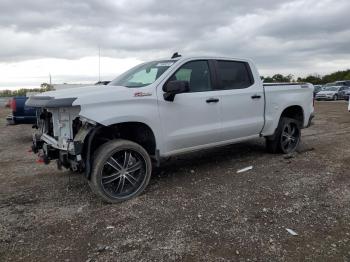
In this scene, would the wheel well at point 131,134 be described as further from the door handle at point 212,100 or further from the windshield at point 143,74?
the door handle at point 212,100

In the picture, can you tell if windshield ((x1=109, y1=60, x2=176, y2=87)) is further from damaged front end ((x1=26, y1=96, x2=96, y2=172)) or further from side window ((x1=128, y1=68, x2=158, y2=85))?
damaged front end ((x1=26, y1=96, x2=96, y2=172))

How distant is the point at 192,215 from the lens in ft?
14.4

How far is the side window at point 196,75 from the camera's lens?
5.66 meters

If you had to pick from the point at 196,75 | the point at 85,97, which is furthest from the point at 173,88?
the point at 85,97

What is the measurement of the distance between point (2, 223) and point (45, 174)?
2159 mm

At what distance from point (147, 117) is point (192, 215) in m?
1.51

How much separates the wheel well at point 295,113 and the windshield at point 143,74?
3091 millimetres

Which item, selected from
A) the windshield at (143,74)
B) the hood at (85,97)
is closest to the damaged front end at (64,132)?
the hood at (85,97)

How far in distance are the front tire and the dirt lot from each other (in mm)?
178

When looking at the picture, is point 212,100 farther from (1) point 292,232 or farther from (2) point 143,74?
(1) point 292,232

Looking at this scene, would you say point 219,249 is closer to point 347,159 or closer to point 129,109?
point 129,109

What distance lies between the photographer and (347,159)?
22.9 ft

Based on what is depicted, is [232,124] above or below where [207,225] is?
above

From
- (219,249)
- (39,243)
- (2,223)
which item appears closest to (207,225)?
(219,249)
